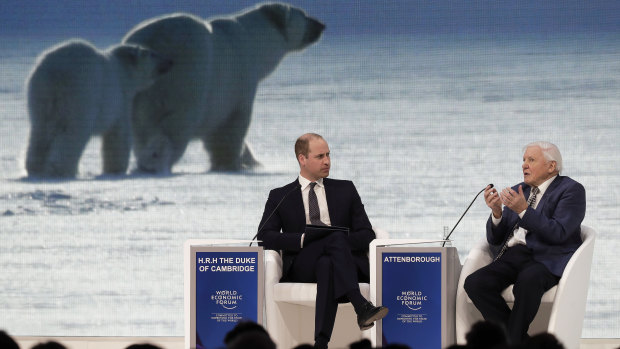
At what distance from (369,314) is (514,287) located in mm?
758

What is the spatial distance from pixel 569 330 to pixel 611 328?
175 cm

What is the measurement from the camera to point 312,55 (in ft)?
23.5

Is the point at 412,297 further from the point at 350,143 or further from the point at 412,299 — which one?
the point at 350,143

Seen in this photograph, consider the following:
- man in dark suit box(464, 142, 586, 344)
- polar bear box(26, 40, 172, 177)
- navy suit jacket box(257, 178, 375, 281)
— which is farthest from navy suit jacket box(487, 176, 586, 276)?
polar bear box(26, 40, 172, 177)

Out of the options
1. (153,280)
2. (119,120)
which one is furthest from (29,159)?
(153,280)

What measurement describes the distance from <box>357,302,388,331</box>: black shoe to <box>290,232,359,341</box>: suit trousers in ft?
0.41

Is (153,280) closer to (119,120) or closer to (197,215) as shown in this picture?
(197,215)

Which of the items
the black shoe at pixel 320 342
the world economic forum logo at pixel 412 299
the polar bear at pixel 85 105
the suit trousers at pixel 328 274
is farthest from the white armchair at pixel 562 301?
the polar bear at pixel 85 105

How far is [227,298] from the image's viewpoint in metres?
5.32

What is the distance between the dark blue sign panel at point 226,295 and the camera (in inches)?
209

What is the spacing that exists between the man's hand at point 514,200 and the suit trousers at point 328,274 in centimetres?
83

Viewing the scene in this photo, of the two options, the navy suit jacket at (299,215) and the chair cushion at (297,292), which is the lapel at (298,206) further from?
the chair cushion at (297,292)

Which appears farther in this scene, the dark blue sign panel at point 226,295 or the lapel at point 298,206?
the lapel at point 298,206

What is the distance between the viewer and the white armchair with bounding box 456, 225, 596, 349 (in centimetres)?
519
